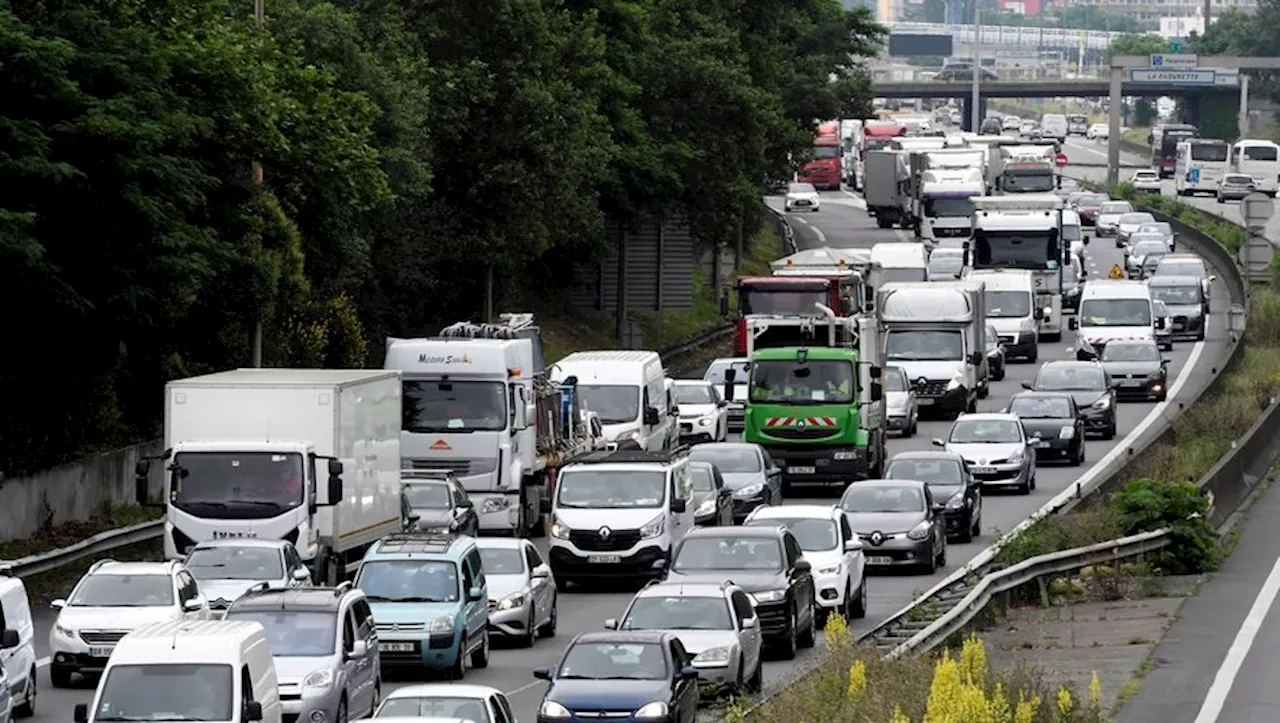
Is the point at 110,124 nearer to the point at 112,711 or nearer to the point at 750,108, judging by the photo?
the point at 112,711

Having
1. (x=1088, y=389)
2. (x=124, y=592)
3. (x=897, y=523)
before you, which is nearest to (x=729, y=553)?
(x=124, y=592)

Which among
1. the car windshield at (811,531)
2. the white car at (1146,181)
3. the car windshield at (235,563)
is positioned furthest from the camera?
the white car at (1146,181)

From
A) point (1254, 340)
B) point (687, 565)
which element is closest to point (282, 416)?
point (687, 565)

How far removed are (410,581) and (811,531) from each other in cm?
648

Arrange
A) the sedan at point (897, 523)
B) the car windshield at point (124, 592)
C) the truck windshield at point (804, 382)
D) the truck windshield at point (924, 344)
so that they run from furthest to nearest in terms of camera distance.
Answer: the truck windshield at point (924, 344) → the truck windshield at point (804, 382) → the sedan at point (897, 523) → the car windshield at point (124, 592)

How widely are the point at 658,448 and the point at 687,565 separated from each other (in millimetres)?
17053

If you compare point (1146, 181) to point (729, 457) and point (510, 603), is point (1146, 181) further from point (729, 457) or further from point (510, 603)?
point (510, 603)

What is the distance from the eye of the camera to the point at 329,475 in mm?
34438

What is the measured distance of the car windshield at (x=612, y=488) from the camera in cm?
3856

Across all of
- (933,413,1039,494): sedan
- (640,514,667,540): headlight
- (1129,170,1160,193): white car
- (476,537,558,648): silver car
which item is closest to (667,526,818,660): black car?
(476,537,558,648): silver car

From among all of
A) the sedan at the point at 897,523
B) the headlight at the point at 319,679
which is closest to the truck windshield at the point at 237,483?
the sedan at the point at 897,523

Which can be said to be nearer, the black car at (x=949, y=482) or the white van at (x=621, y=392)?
the black car at (x=949, y=482)

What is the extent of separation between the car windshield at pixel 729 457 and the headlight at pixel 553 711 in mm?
20894

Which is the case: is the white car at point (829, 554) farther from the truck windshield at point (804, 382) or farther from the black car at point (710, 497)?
the truck windshield at point (804, 382)
